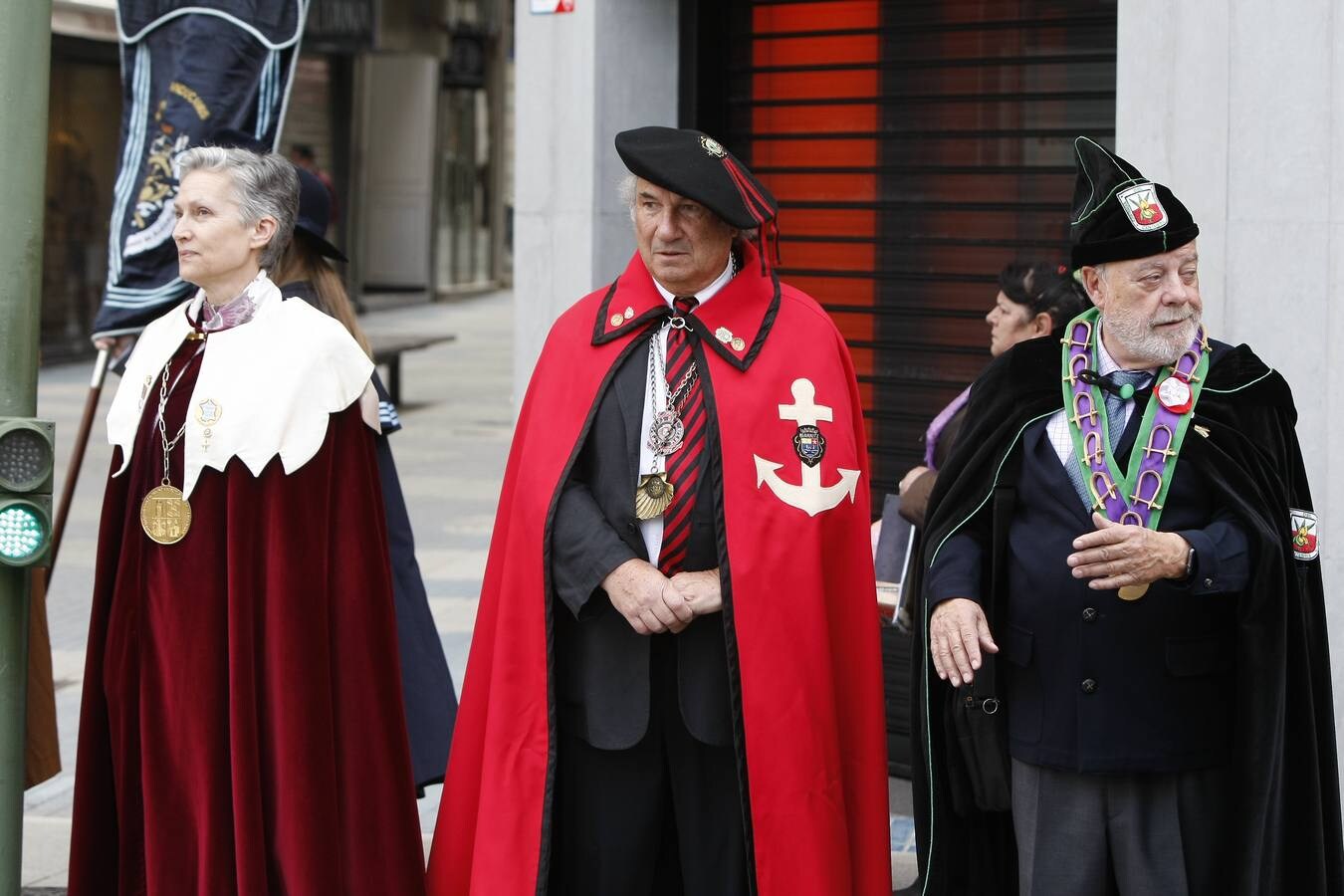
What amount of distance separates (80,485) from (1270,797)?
10.3m

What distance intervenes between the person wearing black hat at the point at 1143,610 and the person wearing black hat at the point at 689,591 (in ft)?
1.08

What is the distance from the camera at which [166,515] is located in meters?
4.31

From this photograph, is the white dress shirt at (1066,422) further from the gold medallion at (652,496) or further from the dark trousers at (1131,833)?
the gold medallion at (652,496)

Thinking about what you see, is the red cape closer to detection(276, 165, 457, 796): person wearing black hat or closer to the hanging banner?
detection(276, 165, 457, 796): person wearing black hat

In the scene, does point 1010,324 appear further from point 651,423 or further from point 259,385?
point 259,385

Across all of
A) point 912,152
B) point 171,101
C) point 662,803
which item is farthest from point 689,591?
point 171,101

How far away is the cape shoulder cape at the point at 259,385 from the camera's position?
429cm

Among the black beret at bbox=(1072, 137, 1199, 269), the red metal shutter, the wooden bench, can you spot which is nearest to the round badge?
the black beret at bbox=(1072, 137, 1199, 269)

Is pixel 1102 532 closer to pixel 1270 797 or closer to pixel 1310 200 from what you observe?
pixel 1270 797

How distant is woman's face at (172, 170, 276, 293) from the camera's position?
14.5ft

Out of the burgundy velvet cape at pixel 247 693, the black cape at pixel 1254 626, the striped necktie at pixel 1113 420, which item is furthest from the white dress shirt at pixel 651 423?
the striped necktie at pixel 1113 420

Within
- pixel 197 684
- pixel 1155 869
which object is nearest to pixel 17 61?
pixel 197 684

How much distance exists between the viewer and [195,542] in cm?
431

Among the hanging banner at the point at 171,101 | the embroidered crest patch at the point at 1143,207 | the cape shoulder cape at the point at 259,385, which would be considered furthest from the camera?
the hanging banner at the point at 171,101
